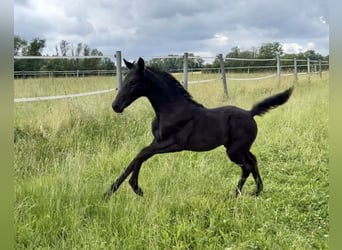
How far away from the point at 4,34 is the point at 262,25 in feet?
3.77

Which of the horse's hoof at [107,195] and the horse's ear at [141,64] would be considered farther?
the horse's hoof at [107,195]

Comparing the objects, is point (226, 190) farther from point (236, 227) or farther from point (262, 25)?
point (262, 25)

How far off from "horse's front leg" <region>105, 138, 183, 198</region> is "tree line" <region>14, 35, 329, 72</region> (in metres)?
0.36

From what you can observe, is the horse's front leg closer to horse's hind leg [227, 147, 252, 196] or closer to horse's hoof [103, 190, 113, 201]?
horse's hoof [103, 190, 113, 201]

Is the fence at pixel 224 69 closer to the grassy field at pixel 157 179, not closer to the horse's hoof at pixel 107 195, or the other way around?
the grassy field at pixel 157 179

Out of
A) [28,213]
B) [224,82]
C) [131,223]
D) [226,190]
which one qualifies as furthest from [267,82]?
[28,213]

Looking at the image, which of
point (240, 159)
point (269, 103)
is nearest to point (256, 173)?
point (240, 159)

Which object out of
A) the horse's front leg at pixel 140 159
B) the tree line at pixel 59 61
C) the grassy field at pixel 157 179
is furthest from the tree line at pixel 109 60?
the horse's front leg at pixel 140 159

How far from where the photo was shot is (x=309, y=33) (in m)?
1.64

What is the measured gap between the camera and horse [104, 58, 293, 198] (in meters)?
1.68

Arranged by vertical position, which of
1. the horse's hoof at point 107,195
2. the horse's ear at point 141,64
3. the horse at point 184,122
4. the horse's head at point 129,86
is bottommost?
the horse's hoof at point 107,195

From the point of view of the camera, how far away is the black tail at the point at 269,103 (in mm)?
1782

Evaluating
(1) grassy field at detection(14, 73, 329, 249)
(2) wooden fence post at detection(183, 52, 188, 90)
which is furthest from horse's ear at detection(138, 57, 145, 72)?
(1) grassy field at detection(14, 73, 329, 249)

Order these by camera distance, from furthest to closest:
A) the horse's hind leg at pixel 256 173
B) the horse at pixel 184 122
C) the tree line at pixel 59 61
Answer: the horse's hind leg at pixel 256 173, the horse at pixel 184 122, the tree line at pixel 59 61
